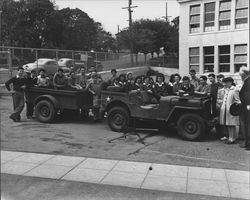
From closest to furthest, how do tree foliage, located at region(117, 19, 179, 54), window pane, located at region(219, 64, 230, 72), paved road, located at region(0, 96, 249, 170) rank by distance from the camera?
window pane, located at region(219, 64, 230, 72) < tree foliage, located at region(117, 19, 179, 54) < paved road, located at region(0, 96, 249, 170)

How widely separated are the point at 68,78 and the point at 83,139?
8.75ft

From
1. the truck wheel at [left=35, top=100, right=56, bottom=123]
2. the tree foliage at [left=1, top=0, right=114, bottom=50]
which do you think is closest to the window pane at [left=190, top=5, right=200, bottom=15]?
the tree foliage at [left=1, top=0, right=114, bottom=50]

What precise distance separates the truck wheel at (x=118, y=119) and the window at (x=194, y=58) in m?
4.13

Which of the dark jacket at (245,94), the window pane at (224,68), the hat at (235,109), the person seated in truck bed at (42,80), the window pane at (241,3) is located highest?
the window pane at (241,3)

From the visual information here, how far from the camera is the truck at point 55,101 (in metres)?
5.88

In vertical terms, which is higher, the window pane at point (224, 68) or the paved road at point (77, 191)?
the window pane at point (224, 68)

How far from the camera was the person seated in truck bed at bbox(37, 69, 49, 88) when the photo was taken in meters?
5.92

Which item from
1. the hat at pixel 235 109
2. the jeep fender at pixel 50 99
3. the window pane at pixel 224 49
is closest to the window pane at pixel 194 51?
the window pane at pixel 224 49

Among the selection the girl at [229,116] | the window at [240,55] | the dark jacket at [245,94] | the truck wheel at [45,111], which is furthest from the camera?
Result: the truck wheel at [45,111]

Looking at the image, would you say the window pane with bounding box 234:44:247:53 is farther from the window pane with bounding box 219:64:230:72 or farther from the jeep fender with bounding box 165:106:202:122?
the jeep fender with bounding box 165:106:202:122

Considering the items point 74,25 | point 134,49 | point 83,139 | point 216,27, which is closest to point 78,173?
point 83,139

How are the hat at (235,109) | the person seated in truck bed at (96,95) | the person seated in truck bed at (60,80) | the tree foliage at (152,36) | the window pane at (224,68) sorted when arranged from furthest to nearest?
the person seated in truck bed at (60,80) < the person seated in truck bed at (96,95) < the hat at (235,109) < the tree foliage at (152,36) < the window pane at (224,68)

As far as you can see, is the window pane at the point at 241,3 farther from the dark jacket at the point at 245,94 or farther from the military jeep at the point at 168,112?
the military jeep at the point at 168,112

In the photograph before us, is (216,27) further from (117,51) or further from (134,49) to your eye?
(134,49)
